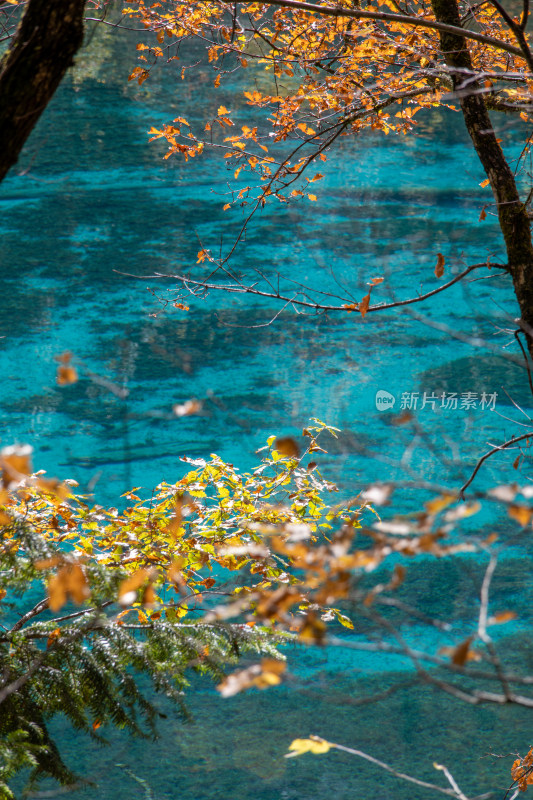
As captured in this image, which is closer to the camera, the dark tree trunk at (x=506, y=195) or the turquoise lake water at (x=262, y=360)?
the dark tree trunk at (x=506, y=195)

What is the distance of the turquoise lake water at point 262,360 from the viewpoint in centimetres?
416

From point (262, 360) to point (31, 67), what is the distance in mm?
7037

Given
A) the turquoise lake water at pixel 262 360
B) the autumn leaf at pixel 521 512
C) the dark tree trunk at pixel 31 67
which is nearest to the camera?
the autumn leaf at pixel 521 512

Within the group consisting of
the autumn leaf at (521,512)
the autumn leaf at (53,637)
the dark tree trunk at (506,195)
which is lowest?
the autumn leaf at (53,637)

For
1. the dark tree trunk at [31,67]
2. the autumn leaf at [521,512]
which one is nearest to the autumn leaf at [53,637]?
the dark tree trunk at [31,67]

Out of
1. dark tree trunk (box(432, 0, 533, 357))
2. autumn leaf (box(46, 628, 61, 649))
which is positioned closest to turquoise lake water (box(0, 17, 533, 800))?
dark tree trunk (box(432, 0, 533, 357))

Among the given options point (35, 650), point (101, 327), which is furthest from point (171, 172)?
point (35, 650)

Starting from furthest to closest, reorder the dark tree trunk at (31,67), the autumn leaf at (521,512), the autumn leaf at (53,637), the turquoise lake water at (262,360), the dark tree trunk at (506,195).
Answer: the turquoise lake water at (262,360) → the dark tree trunk at (506,195) → the autumn leaf at (53,637) → the dark tree trunk at (31,67) → the autumn leaf at (521,512)

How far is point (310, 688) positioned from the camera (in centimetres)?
450

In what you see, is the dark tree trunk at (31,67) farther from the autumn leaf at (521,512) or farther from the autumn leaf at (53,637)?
the autumn leaf at (53,637)

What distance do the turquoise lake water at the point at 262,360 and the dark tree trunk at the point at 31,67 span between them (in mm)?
1276

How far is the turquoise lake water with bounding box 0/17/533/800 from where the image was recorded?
416 cm

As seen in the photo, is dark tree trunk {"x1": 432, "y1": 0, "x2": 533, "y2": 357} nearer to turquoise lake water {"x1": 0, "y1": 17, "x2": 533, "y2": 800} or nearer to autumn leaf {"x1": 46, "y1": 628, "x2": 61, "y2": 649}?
turquoise lake water {"x1": 0, "y1": 17, "x2": 533, "y2": 800}

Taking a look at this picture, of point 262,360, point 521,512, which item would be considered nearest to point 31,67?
point 521,512
